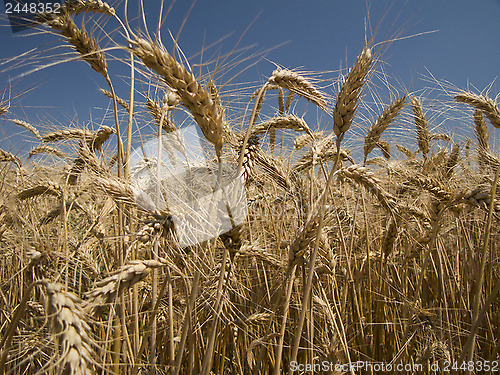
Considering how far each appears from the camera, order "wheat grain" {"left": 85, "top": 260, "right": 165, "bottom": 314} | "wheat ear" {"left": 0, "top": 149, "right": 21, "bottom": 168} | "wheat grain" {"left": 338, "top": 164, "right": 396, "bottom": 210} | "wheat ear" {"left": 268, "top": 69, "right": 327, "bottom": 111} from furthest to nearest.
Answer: "wheat ear" {"left": 0, "top": 149, "right": 21, "bottom": 168}, "wheat grain" {"left": 338, "top": 164, "right": 396, "bottom": 210}, "wheat ear" {"left": 268, "top": 69, "right": 327, "bottom": 111}, "wheat grain" {"left": 85, "top": 260, "right": 165, "bottom": 314}

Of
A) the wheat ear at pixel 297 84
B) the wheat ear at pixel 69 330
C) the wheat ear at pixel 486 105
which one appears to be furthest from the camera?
the wheat ear at pixel 486 105

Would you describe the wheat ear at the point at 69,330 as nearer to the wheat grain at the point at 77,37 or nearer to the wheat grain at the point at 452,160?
the wheat grain at the point at 77,37

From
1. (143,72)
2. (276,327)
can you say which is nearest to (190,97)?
(143,72)

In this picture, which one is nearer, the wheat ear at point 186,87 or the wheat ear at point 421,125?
the wheat ear at point 186,87

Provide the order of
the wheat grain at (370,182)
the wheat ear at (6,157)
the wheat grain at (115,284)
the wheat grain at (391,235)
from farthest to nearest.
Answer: the wheat ear at (6,157) < the wheat grain at (391,235) < the wheat grain at (370,182) < the wheat grain at (115,284)

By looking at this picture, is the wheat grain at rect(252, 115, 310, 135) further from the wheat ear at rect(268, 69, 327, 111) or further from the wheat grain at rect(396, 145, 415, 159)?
the wheat grain at rect(396, 145, 415, 159)

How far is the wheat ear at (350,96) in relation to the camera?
1.23 meters

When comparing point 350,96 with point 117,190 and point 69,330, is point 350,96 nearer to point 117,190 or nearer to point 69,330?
point 117,190

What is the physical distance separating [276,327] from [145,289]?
0.86 m

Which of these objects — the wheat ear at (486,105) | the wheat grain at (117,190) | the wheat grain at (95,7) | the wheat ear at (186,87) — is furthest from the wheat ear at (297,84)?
the wheat ear at (486,105)

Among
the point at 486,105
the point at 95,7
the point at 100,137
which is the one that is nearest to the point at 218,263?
the point at 100,137

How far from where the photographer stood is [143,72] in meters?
1.13

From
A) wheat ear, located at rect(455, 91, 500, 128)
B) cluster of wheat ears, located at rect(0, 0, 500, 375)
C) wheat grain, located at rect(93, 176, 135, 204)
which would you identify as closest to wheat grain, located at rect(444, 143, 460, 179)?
cluster of wheat ears, located at rect(0, 0, 500, 375)

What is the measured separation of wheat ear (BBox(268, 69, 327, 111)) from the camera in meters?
1.35
